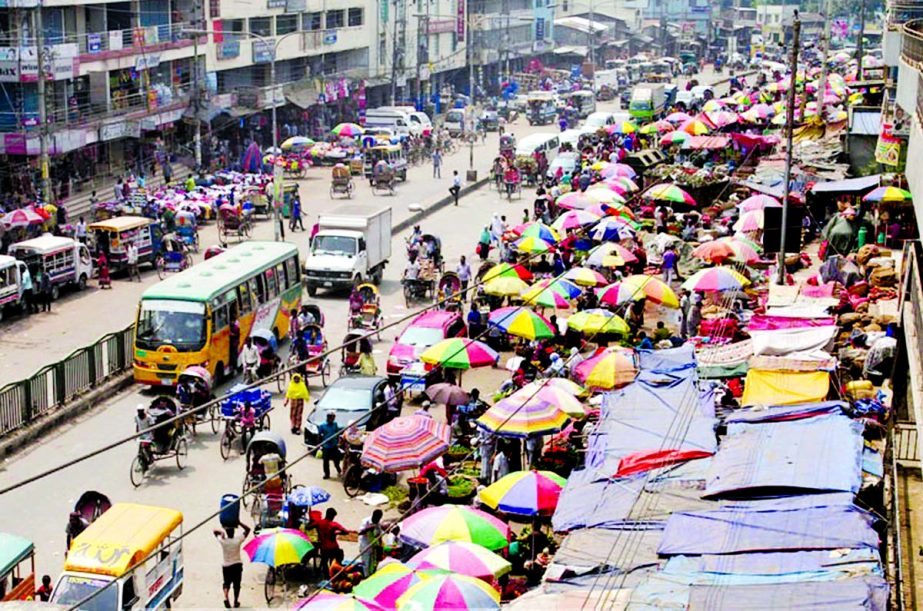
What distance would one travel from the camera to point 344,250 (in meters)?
33.3

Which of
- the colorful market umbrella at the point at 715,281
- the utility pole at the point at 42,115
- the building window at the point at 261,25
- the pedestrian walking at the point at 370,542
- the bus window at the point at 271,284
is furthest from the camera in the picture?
the building window at the point at 261,25

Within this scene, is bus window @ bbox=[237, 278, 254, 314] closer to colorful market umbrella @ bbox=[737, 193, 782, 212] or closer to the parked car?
the parked car

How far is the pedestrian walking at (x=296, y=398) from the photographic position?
2267 centimetres

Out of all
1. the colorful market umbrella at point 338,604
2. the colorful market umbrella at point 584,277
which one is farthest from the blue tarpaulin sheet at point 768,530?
the colorful market umbrella at point 584,277

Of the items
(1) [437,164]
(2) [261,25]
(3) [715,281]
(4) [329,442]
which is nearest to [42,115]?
(1) [437,164]

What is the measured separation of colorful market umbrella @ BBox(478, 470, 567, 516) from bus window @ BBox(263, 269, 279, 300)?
11546 millimetres

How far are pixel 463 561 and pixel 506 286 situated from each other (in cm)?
1387

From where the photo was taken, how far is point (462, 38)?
3452 inches

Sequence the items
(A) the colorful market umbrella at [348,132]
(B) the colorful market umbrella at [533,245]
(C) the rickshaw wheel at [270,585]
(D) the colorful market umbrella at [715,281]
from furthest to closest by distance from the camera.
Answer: (A) the colorful market umbrella at [348,132], (B) the colorful market umbrella at [533,245], (D) the colorful market umbrella at [715,281], (C) the rickshaw wheel at [270,585]

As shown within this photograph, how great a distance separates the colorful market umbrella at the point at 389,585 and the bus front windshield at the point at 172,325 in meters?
11.3

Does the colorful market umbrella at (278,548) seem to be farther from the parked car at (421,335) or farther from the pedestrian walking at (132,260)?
the pedestrian walking at (132,260)

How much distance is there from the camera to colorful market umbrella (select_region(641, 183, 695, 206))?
128ft

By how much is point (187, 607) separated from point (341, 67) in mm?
Result: 58325

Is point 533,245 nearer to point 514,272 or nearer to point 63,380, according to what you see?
point 514,272
